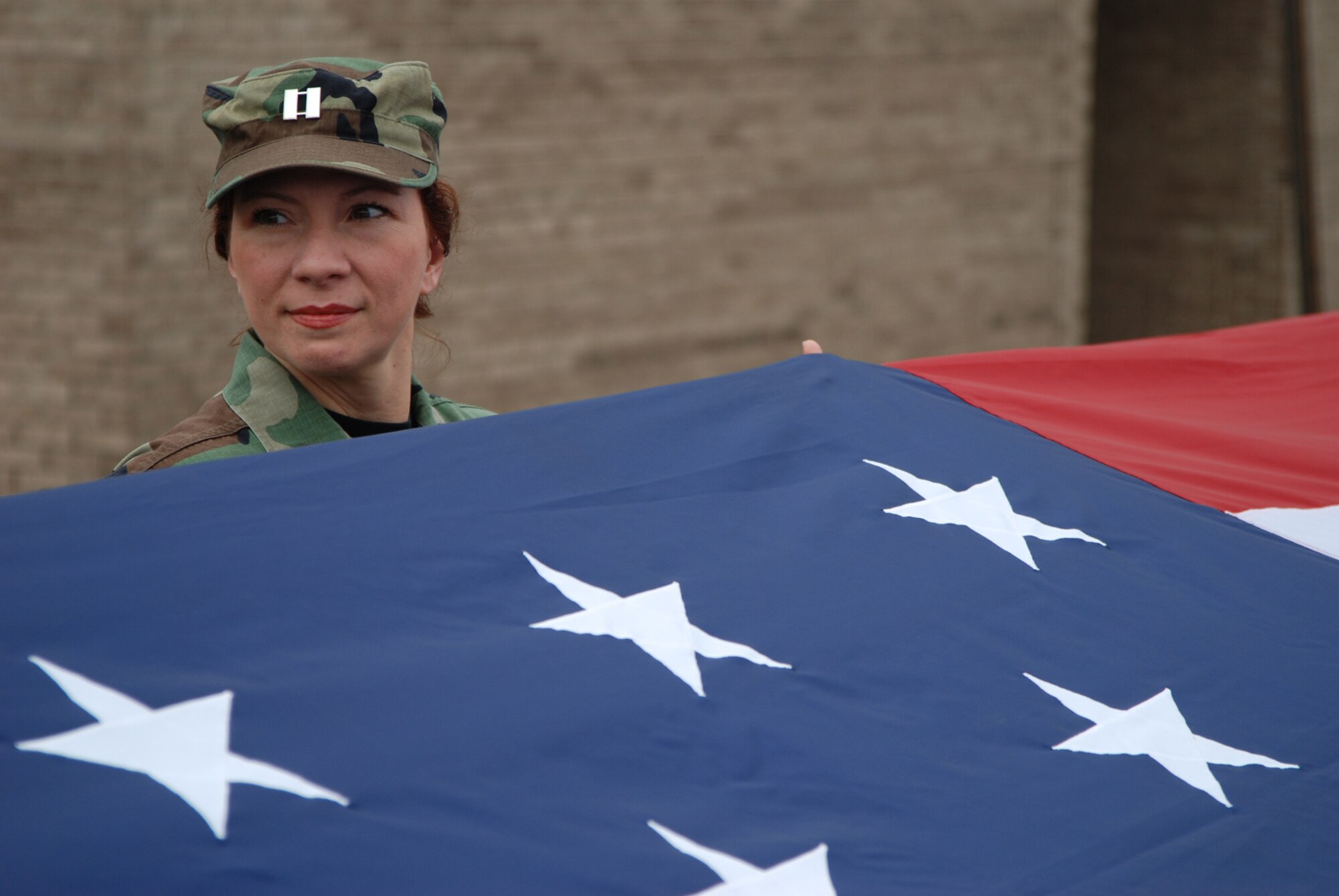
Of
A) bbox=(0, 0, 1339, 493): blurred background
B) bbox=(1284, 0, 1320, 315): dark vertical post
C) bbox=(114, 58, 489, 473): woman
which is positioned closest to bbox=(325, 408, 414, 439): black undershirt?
bbox=(114, 58, 489, 473): woman

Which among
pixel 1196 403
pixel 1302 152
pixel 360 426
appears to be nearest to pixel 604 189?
pixel 1196 403

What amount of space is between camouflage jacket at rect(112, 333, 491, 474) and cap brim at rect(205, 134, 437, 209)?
0.24 meters

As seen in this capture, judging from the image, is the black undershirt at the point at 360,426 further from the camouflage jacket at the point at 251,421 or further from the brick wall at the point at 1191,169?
the brick wall at the point at 1191,169

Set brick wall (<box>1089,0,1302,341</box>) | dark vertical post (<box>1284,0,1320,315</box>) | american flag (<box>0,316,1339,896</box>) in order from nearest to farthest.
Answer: american flag (<box>0,316,1339,896</box>), dark vertical post (<box>1284,0,1320,315</box>), brick wall (<box>1089,0,1302,341</box>)

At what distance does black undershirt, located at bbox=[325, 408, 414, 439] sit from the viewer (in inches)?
74.2

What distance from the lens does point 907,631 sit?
1651 mm

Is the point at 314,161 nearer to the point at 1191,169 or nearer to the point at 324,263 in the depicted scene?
the point at 324,263

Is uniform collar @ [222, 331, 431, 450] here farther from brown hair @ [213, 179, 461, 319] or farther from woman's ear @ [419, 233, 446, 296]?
woman's ear @ [419, 233, 446, 296]

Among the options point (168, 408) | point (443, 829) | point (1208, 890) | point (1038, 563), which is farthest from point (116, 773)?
point (168, 408)

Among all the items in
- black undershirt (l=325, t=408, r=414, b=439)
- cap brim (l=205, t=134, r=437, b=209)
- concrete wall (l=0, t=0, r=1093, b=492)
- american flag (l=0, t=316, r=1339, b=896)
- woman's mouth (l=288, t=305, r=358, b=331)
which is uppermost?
concrete wall (l=0, t=0, r=1093, b=492)

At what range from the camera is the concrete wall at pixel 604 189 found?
422 centimetres

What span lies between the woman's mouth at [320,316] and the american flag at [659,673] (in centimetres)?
20

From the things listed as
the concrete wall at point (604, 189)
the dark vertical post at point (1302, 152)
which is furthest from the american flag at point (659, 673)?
the dark vertical post at point (1302, 152)

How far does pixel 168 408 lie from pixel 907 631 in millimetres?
3422
